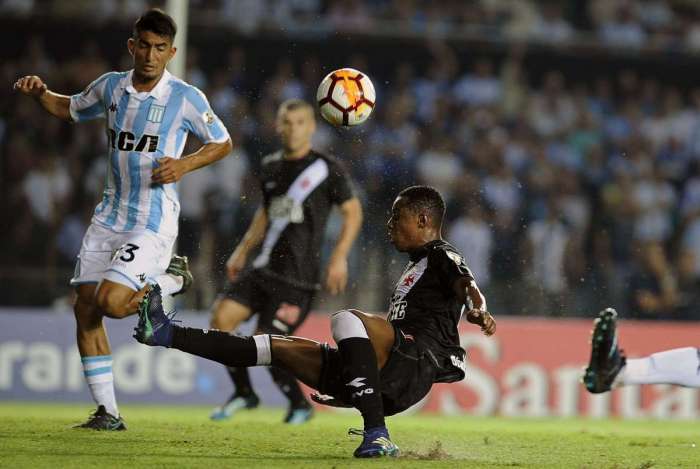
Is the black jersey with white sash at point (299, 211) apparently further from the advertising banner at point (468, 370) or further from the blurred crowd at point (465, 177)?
the advertising banner at point (468, 370)

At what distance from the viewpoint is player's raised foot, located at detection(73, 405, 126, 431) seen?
7516 mm

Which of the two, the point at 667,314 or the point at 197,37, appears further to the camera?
the point at 197,37

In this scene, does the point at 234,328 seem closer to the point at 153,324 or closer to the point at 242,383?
the point at 242,383

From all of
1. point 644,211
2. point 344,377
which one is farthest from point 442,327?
point 644,211

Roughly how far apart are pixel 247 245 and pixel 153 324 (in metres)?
3.39

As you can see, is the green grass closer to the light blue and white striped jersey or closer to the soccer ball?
the light blue and white striped jersey

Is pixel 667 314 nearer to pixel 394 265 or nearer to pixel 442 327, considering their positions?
pixel 394 265

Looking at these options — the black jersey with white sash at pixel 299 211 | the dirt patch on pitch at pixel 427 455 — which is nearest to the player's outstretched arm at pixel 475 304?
the dirt patch on pitch at pixel 427 455

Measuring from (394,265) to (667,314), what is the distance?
368 cm

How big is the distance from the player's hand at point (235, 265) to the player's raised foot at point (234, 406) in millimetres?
968

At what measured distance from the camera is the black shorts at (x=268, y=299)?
9469mm

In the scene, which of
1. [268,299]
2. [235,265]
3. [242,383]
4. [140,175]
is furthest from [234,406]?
[140,175]

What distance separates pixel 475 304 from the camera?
5.91 m

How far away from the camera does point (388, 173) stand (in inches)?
514
